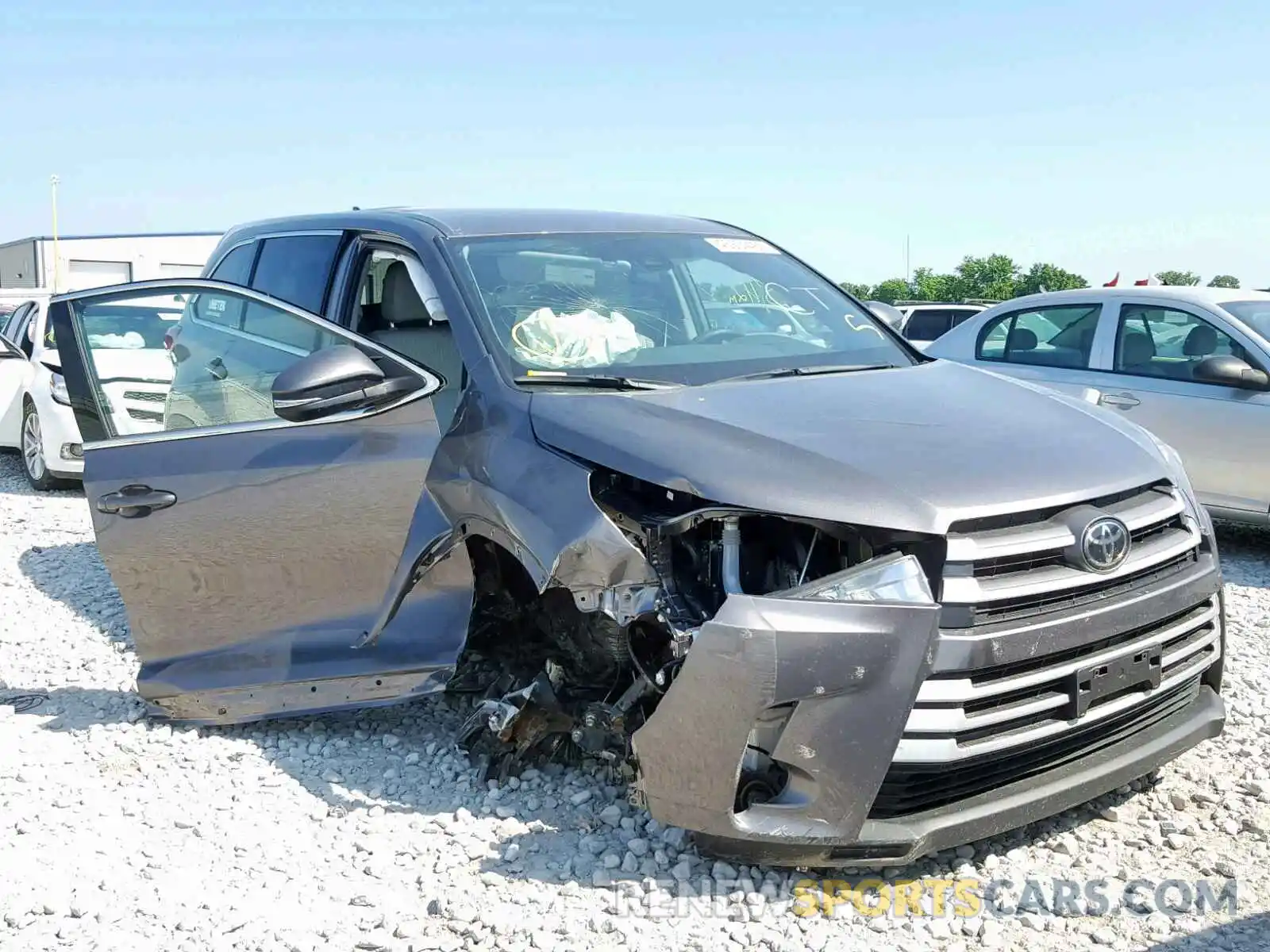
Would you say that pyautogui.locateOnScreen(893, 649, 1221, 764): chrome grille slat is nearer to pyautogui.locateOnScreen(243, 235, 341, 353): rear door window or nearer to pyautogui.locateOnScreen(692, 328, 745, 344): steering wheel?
pyautogui.locateOnScreen(692, 328, 745, 344): steering wheel

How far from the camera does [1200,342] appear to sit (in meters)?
6.72

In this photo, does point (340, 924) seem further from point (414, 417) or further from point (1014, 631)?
point (1014, 631)

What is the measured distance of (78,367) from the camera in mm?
4145

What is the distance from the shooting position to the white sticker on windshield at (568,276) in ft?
13.0

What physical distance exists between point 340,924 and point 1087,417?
8.43 feet

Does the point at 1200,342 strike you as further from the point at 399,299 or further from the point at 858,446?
the point at 399,299

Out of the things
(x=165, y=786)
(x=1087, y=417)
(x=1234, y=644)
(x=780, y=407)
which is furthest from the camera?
(x=1234, y=644)

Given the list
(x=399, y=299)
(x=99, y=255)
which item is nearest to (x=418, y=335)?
(x=399, y=299)

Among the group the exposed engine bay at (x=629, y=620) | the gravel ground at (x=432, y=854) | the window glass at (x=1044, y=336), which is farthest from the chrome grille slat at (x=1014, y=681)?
the window glass at (x=1044, y=336)

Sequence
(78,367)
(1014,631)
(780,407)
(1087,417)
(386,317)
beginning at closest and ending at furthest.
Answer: (1014,631) < (780,407) < (1087,417) < (78,367) < (386,317)

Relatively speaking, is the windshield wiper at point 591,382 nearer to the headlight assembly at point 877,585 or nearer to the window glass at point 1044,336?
the headlight assembly at point 877,585

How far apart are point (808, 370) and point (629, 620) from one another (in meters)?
1.19

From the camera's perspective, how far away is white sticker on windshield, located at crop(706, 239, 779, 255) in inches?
182

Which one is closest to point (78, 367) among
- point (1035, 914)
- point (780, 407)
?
point (780, 407)
